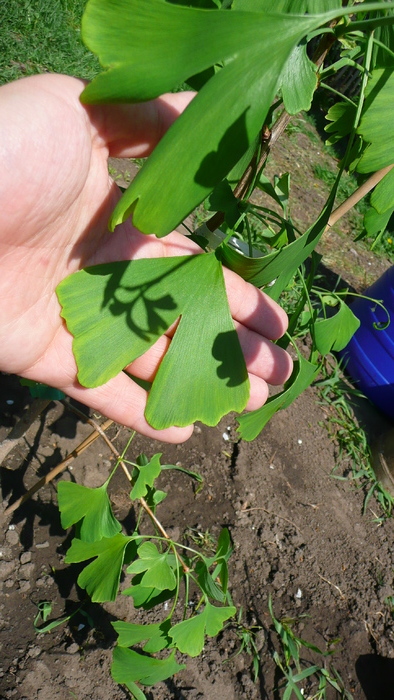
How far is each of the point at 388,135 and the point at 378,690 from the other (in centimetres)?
159

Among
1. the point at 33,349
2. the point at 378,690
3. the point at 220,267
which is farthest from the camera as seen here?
the point at 378,690

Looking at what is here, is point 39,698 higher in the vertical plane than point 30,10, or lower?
lower

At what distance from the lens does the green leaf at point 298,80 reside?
0.63 m

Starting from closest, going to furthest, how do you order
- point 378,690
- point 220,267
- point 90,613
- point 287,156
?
point 220,267, point 90,613, point 378,690, point 287,156

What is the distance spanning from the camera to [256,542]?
5.55 ft

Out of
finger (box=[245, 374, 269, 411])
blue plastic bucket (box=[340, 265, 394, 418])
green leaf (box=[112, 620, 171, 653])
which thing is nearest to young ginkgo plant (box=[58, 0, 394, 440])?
finger (box=[245, 374, 269, 411])

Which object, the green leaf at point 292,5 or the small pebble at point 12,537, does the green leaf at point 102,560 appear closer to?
the small pebble at point 12,537

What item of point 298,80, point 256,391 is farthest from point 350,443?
point 298,80

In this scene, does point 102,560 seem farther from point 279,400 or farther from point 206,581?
point 279,400

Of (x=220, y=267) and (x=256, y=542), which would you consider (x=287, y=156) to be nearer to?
(x=256, y=542)

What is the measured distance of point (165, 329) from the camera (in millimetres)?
837

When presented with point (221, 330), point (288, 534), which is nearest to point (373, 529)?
point (288, 534)

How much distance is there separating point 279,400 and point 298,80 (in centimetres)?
48

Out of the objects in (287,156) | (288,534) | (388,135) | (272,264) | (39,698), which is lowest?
(39,698)
